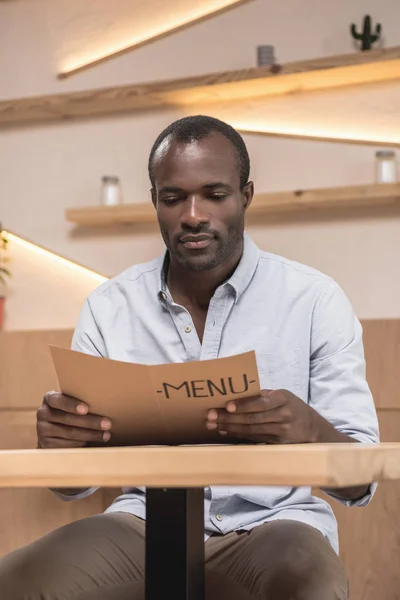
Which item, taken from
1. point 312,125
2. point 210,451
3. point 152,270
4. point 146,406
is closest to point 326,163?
point 312,125

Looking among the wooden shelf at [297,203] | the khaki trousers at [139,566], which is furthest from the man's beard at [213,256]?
the wooden shelf at [297,203]

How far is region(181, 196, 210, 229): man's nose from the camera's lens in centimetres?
167

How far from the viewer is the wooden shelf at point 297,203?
3158 millimetres

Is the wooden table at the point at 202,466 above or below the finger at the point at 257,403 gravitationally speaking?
above

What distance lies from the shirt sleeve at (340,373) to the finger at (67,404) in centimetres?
49

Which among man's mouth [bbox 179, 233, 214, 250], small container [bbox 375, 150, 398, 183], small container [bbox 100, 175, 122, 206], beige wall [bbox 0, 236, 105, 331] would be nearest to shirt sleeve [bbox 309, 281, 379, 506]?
man's mouth [bbox 179, 233, 214, 250]

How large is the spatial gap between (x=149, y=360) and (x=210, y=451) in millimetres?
833

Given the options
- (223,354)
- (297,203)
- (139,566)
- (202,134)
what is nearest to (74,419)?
(139,566)

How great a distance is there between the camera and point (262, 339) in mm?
1656

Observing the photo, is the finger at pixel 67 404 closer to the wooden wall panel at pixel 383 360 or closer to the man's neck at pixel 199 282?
the man's neck at pixel 199 282

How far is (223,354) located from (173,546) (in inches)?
22.9

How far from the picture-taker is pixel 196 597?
1108 millimetres

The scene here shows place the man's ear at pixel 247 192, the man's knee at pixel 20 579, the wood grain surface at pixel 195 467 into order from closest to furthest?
the wood grain surface at pixel 195 467, the man's knee at pixel 20 579, the man's ear at pixel 247 192

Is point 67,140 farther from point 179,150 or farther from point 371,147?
point 179,150
